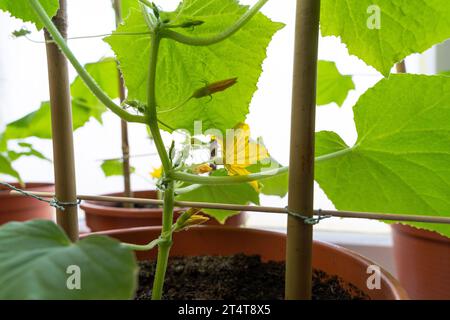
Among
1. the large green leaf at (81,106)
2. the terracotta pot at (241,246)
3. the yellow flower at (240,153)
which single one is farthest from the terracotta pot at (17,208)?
the yellow flower at (240,153)

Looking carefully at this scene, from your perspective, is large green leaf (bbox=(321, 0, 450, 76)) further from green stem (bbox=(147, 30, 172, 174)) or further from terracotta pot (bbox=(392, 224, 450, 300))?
terracotta pot (bbox=(392, 224, 450, 300))

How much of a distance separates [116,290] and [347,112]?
3.05 ft

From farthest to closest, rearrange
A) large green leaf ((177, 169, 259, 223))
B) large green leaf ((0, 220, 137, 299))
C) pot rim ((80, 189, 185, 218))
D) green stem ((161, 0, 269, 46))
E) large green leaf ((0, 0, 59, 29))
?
pot rim ((80, 189, 185, 218)) < large green leaf ((177, 169, 259, 223)) < large green leaf ((0, 0, 59, 29)) < green stem ((161, 0, 269, 46)) < large green leaf ((0, 220, 137, 299))

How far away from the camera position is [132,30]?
0.44 m

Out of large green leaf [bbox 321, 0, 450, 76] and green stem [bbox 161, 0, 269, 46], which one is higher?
large green leaf [bbox 321, 0, 450, 76]

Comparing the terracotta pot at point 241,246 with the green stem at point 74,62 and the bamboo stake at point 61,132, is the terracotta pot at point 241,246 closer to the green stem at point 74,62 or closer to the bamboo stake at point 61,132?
the bamboo stake at point 61,132

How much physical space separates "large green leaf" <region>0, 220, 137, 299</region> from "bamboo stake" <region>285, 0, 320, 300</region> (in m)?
0.14

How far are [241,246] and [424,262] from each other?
1.05ft

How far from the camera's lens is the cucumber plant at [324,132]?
37 centimetres

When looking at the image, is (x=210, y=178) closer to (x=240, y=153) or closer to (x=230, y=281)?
(x=240, y=153)

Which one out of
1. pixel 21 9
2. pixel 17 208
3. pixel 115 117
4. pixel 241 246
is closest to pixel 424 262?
pixel 241 246

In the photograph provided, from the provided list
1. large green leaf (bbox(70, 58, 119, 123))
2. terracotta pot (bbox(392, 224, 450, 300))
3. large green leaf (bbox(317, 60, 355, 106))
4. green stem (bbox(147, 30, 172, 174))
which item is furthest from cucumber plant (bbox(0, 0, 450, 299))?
large green leaf (bbox(70, 58, 119, 123))

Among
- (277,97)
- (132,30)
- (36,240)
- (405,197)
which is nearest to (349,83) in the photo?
(277,97)

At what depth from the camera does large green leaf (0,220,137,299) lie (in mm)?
226
